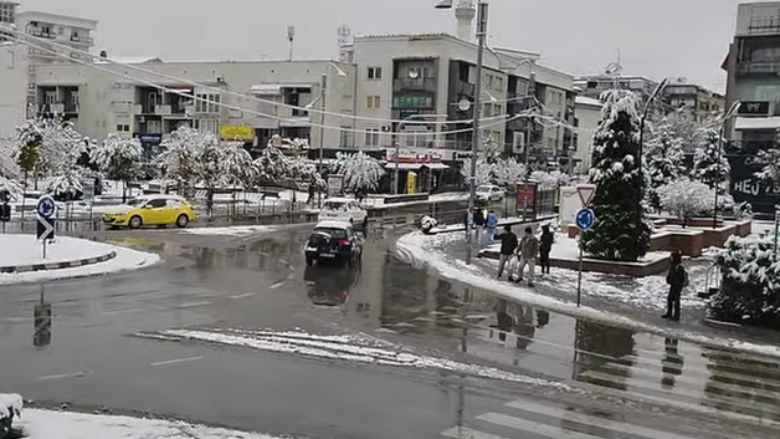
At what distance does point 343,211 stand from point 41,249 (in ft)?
66.6

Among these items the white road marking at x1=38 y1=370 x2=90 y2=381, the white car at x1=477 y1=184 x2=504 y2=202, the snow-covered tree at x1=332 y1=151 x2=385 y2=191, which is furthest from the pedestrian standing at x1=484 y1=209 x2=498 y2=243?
the white car at x1=477 y1=184 x2=504 y2=202

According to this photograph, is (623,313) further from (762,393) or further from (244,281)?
(244,281)

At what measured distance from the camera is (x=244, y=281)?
24.0 metres

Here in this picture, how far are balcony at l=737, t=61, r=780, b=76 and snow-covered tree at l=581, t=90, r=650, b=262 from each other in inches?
1651

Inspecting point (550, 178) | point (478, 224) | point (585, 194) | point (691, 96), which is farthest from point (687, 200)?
point (691, 96)

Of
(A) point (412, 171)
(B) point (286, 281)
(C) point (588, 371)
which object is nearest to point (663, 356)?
(C) point (588, 371)

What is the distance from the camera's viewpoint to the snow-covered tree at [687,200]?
1703 inches

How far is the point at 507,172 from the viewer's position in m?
89.3

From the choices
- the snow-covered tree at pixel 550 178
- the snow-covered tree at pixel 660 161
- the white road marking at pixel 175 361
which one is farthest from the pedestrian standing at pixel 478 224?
the snow-covered tree at pixel 550 178

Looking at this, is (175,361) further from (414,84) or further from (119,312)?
(414,84)

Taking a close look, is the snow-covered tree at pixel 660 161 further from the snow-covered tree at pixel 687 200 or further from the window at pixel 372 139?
the window at pixel 372 139

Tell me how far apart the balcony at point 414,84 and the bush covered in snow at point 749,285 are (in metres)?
61.4

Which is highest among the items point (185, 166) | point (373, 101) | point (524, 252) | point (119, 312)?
point (373, 101)

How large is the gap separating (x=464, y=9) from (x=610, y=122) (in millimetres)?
66671
